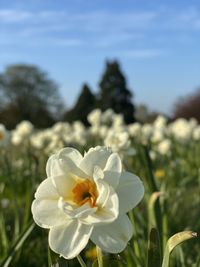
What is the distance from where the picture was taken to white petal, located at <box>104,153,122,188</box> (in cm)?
115

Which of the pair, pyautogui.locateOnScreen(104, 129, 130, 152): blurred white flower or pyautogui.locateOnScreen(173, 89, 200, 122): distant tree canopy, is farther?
pyautogui.locateOnScreen(173, 89, 200, 122): distant tree canopy

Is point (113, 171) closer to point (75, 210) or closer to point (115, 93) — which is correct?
point (75, 210)

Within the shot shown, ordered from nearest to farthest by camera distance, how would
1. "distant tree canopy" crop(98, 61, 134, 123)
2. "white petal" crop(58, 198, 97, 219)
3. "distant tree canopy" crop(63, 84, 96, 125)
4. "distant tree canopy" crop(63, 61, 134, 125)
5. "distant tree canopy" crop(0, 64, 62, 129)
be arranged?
"white petal" crop(58, 198, 97, 219) < "distant tree canopy" crop(98, 61, 134, 123) < "distant tree canopy" crop(63, 61, 134, 125) < "distant tree canopy" crop(63, 84, 96, 125) < "distant tree canopy" crop(0, 64, 62, 129)

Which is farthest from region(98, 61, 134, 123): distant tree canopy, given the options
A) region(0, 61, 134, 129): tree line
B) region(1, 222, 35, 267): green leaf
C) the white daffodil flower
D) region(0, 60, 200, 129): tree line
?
the white daffodil flower

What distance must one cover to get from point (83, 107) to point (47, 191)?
1955cm

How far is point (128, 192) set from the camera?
1172mm

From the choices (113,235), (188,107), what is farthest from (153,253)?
(188,107)

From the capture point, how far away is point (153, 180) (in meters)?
2.71

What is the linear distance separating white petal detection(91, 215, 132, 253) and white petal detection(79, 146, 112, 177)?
0.12 metres

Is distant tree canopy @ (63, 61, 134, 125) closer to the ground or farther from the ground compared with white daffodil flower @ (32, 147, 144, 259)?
closer to the ground

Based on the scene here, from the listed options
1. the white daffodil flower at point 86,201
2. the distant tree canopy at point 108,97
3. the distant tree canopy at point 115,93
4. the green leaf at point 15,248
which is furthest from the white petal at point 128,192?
the distant tree canopy at point 108,97

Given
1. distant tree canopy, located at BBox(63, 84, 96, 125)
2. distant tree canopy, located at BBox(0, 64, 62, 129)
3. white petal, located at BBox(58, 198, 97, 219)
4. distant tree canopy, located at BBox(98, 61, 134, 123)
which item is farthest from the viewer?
distant tree canopy, located at BBox(0, 64, 62, 129)

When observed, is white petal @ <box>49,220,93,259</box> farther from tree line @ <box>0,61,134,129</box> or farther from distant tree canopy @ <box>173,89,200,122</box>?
distant tree canopy @ <box>173,89,200,122</box>

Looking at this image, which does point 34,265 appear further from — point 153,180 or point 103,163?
point 103,163
